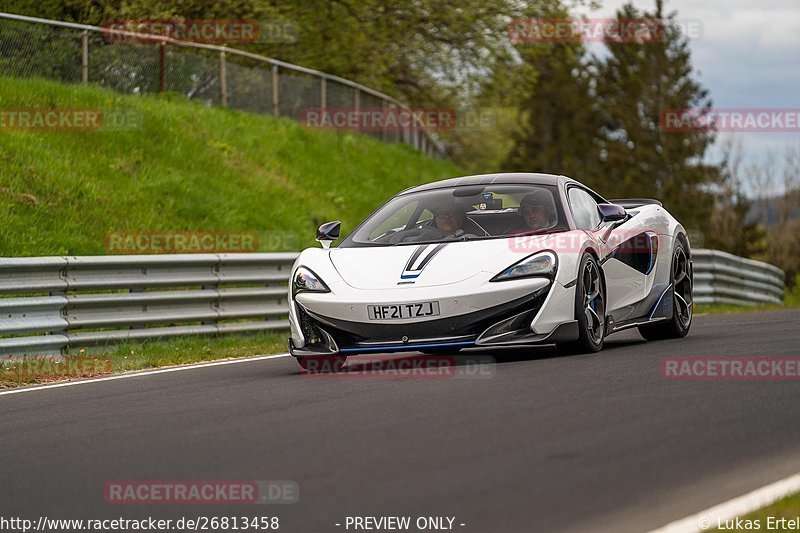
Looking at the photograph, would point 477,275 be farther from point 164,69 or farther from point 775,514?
point 164,69

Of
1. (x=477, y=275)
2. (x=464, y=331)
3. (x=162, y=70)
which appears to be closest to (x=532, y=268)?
(x=477, y=275)

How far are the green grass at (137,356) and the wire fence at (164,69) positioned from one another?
891 cm

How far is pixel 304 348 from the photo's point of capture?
366 inches

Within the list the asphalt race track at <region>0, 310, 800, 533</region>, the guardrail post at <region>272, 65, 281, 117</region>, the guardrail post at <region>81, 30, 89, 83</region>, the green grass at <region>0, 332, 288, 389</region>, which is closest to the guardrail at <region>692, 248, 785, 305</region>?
the green grass at <region>0, 332, 288, 389</region>

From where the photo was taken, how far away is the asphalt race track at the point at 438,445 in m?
4.81

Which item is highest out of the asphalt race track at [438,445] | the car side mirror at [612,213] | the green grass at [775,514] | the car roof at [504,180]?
the car roof at [504,180]

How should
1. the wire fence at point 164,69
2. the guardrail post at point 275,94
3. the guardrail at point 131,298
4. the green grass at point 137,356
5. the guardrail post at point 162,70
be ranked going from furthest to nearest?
the guardrail post at point 275,94
the guardrail post at point 162,70
the wire fence at point 164,69
the guardrail at point 131,298
the green grass at point 137,356

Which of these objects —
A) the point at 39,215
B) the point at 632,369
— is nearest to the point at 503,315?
the point at 632,369

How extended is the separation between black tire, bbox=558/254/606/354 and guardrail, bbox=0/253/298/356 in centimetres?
460

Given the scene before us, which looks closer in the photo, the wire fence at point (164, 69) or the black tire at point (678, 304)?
the black tire at point (678, 304)

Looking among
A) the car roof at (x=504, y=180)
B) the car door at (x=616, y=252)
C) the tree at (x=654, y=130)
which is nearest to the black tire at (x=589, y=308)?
the car door at (x=616, y=252)

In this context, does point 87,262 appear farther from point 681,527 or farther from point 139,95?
point 139,95

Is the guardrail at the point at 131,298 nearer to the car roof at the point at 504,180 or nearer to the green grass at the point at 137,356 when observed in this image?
the green grass at the point at 137,356

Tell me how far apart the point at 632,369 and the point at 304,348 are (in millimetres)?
2366
